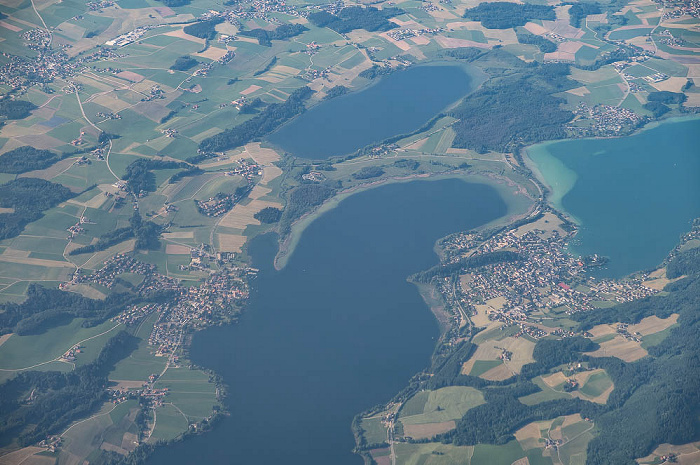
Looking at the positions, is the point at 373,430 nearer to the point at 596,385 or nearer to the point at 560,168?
the point at 596,385

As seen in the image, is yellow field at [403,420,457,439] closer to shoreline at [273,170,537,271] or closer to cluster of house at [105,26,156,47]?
shoreline at [273,170,537,271]

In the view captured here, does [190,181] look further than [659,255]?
Yes

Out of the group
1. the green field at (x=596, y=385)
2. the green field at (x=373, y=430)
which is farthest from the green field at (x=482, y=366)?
the green field at (x=373, y=430)

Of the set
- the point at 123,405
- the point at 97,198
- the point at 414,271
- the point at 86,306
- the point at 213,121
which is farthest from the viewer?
the point at 213,121

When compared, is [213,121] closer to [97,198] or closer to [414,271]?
A: [97,198]

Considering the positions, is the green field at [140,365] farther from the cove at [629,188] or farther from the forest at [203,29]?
the forest at [203,29]

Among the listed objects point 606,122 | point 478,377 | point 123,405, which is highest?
point 606,122

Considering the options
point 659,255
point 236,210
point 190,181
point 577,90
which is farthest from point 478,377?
point 577,90
